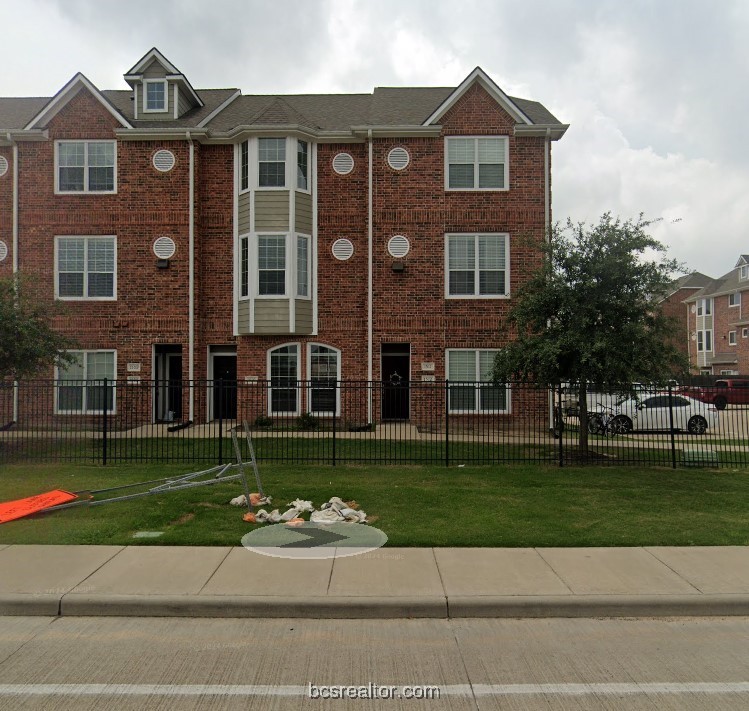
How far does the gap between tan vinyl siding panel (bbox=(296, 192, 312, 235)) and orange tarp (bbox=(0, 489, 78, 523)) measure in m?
11.7

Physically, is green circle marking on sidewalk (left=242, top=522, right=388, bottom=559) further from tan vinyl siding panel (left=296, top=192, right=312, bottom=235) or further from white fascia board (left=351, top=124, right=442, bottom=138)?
white fascia board (left=351, top=124, right=442, bottom=138)

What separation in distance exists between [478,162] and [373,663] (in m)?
17.0

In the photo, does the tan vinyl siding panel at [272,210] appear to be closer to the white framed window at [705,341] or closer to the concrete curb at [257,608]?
the concrete curb at [257,608]

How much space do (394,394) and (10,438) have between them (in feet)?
35.1

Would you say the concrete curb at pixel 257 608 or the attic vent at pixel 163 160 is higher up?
the attic vent at pixel 163 160

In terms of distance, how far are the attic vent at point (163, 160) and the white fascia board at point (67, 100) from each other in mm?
1262

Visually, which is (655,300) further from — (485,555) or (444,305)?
(485,555)

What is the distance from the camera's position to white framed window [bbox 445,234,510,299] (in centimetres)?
1869

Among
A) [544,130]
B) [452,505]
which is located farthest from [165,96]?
[452,505]

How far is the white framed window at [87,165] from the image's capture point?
18938 millimetres

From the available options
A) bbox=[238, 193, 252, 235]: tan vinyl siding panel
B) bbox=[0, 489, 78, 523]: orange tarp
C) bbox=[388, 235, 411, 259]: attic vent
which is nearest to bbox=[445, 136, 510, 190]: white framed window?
bbox=[388, 235, 411, 259]: attic vent

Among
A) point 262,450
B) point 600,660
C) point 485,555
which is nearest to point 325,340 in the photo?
point 262,450

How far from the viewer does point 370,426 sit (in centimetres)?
1761

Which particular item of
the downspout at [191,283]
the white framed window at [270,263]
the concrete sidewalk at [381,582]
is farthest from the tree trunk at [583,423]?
the downspout at [191,283]
